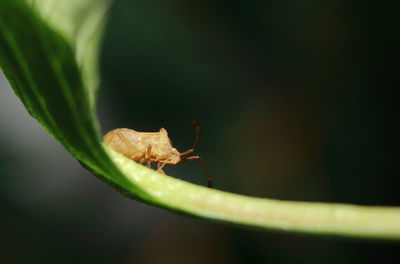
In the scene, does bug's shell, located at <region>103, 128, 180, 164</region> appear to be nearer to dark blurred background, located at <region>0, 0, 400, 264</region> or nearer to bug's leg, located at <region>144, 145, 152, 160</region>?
bug's leg, located at <region>144, 145, 152, 160</region>

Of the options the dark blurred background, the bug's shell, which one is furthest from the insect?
the dark blurred background

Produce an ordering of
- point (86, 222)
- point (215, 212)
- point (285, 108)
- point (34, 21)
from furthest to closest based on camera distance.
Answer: point (285, 108) → point (86, 222) → point (215, 212) → point (34, 21)

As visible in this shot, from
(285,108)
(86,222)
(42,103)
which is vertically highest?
(42,103)

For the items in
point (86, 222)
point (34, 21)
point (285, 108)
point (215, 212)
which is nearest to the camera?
point (34, 21)

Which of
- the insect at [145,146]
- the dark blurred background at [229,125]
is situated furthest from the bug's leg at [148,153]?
the dark blurred background at [229,125]

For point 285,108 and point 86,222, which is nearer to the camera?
point 86,222

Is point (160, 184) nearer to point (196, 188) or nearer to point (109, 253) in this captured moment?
point (196, 188)

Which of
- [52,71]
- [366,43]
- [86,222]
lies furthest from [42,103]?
[366,43]

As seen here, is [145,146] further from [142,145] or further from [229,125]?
[229,125]
